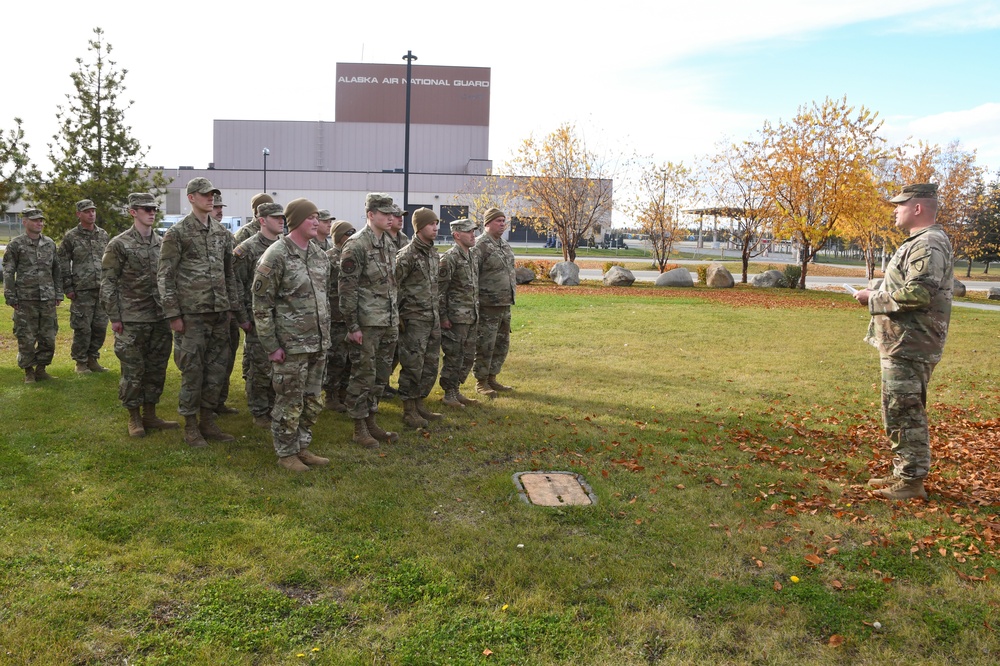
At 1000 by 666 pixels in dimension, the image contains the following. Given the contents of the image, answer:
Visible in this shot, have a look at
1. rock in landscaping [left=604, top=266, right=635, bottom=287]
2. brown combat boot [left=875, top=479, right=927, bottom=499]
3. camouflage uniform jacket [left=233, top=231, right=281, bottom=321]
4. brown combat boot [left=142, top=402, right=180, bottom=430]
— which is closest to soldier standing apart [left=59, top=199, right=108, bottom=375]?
brown combat boot [left=142, top=402, right=180, bottom=430]

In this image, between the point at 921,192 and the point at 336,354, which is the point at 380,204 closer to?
the point at 336,354

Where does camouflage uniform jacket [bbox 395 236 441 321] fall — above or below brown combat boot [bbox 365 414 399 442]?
above

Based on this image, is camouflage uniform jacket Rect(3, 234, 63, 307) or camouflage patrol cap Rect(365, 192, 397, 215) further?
camouflage uniform jacket Rect(3, 234, 63, 307)

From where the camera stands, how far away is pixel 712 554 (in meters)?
4.73

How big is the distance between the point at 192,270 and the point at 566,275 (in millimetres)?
20825

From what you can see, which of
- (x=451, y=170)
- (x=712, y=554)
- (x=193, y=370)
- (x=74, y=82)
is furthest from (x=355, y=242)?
(x=451, y=170)

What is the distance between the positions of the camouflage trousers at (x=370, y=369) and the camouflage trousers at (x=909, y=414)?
4.37 meters

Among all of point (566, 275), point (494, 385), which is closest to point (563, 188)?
point (566, 275)

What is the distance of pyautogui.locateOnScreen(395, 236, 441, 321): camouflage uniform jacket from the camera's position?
7605 millimetres

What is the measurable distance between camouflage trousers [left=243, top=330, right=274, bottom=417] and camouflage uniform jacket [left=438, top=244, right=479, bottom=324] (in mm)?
2065

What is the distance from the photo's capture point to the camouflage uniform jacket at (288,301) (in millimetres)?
5930

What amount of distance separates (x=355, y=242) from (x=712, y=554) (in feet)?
13.5

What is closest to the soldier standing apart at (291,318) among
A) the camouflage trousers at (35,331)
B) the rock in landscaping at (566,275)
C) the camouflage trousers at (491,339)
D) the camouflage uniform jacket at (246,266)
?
the camouflage uniform jacket at (246,266)

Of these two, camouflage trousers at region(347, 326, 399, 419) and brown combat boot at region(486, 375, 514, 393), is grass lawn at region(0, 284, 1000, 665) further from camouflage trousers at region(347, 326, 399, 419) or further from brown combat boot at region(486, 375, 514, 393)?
brown combat boot at region(486, 375, 514, 393)
